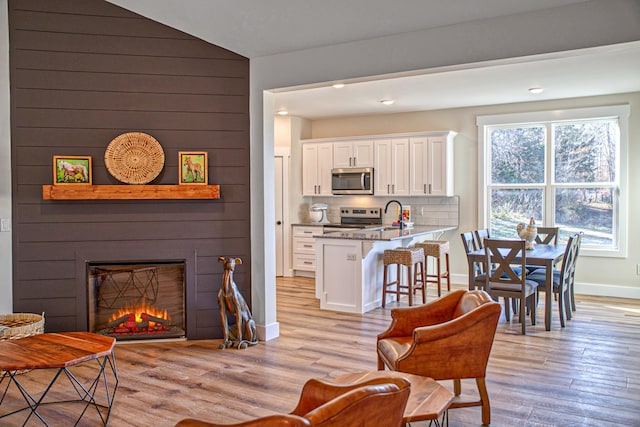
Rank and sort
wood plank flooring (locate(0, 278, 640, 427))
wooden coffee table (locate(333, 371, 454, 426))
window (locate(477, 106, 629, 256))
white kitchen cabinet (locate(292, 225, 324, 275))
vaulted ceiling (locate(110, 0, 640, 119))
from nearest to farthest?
wooden coffee table (locate(333, 371, 454, 426))
wood plank flooring (locate(0, 278, 640, 427))
vaulted ceiling (locate(110, 0, 640, 119))
window (locate(477, 106, 629, 256))
white kitchen cabinet (locate(292, 225, 324, 275))

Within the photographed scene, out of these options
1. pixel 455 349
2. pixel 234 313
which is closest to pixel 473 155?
pixel 234 313

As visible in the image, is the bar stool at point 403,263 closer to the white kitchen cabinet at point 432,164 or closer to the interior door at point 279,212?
the white kitchen cabinet at point 432,164

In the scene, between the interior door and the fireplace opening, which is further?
the interior door


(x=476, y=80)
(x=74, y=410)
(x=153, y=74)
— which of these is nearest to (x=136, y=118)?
(x=153, y=74)

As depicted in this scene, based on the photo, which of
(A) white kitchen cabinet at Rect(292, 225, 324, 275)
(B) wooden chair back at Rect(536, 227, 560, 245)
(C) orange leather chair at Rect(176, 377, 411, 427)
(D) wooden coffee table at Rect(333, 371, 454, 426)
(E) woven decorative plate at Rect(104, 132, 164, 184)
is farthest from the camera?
(A) white kitchen cabinet at Rect(292, 225, 324, 275)

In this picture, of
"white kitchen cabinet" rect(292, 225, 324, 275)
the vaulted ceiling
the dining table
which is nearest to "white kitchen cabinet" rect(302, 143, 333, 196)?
"white kitchen cabinet" rect(292, 225, 324, 275)

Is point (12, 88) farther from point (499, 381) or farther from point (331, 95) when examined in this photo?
point (499, 381)

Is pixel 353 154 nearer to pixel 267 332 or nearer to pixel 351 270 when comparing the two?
pixel 351 270

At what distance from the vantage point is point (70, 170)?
4484mm

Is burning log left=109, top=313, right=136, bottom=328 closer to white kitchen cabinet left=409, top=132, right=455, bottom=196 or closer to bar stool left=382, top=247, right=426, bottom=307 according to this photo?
bar stool left=382, top=247, right=426, bottom=307

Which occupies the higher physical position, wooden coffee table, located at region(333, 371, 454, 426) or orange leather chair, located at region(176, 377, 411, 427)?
orange leather chair, located at region(176, 377, 411, 427)

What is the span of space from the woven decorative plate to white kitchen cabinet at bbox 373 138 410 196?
13.2ft

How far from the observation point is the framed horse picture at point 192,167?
4.69 meters

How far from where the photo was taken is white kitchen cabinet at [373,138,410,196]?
7773mm
